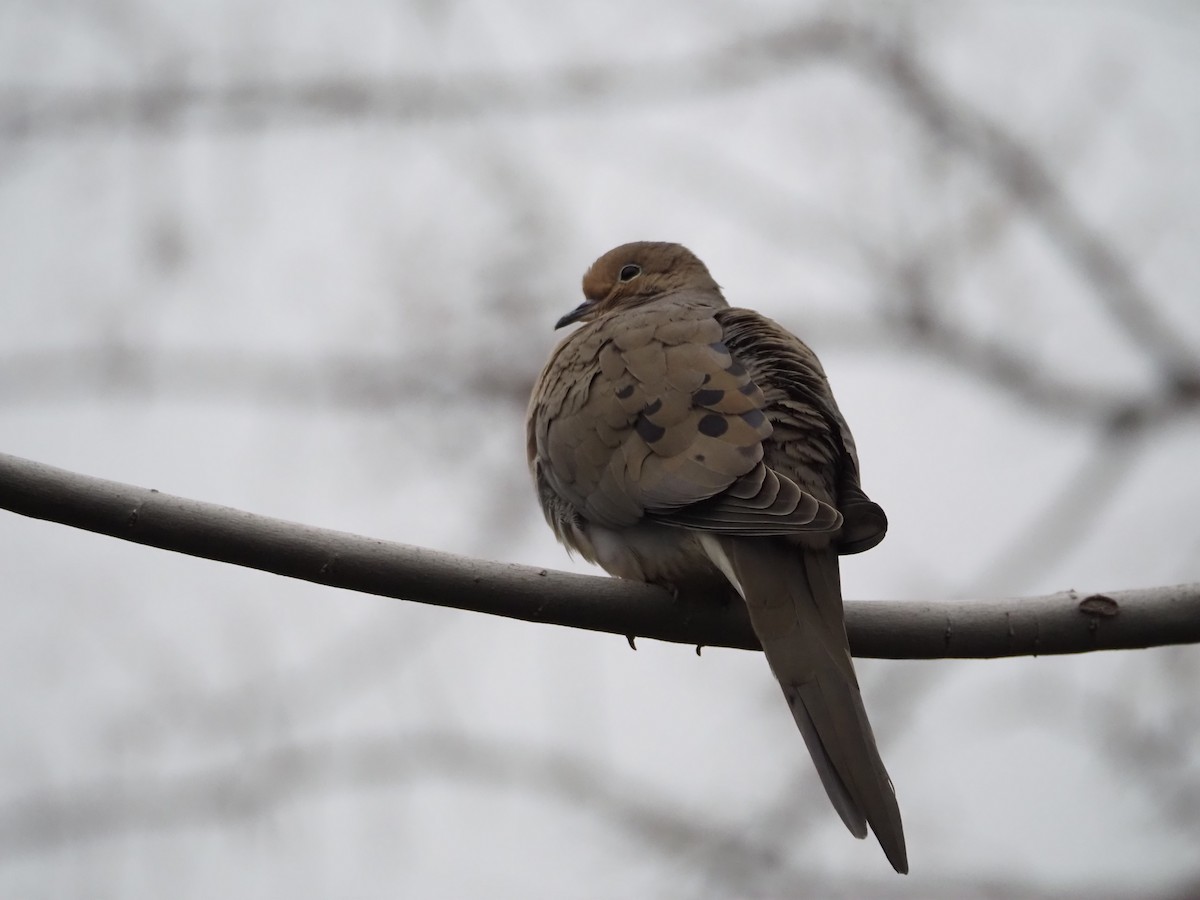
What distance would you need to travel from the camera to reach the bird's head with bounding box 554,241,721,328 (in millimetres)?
4504

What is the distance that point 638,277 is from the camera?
4551 millimetres

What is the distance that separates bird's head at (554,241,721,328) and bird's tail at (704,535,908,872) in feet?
6.37

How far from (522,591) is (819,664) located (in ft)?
1.98

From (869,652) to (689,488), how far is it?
0.55 meters

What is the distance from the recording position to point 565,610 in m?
2.38

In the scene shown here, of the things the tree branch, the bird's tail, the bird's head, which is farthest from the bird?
the bird's head

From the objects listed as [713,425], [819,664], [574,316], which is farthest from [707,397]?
[574,316]

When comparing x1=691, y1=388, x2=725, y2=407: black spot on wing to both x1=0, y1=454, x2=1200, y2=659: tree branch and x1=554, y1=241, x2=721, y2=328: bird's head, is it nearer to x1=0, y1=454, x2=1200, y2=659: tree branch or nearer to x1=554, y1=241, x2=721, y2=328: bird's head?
x1=0, y1=454, x2=1200, y2=659: tree branch

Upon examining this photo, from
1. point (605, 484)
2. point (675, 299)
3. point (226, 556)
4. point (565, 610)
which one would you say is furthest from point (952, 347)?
point (226, 556)

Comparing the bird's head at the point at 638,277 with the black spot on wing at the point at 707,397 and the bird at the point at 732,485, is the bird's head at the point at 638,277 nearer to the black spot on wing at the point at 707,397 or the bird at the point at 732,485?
the bird at the point at 732,485

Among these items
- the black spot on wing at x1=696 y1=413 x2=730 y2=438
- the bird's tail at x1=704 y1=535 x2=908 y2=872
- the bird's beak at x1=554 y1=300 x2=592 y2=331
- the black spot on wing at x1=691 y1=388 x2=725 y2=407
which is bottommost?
the bird's tail at x1=704 y1=535 x2=908 y2=872

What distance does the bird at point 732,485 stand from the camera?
7.76 feet

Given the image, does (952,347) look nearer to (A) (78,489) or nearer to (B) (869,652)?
(B) (869,652)

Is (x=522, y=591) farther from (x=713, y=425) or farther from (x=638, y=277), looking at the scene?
(x=638, y=277)
